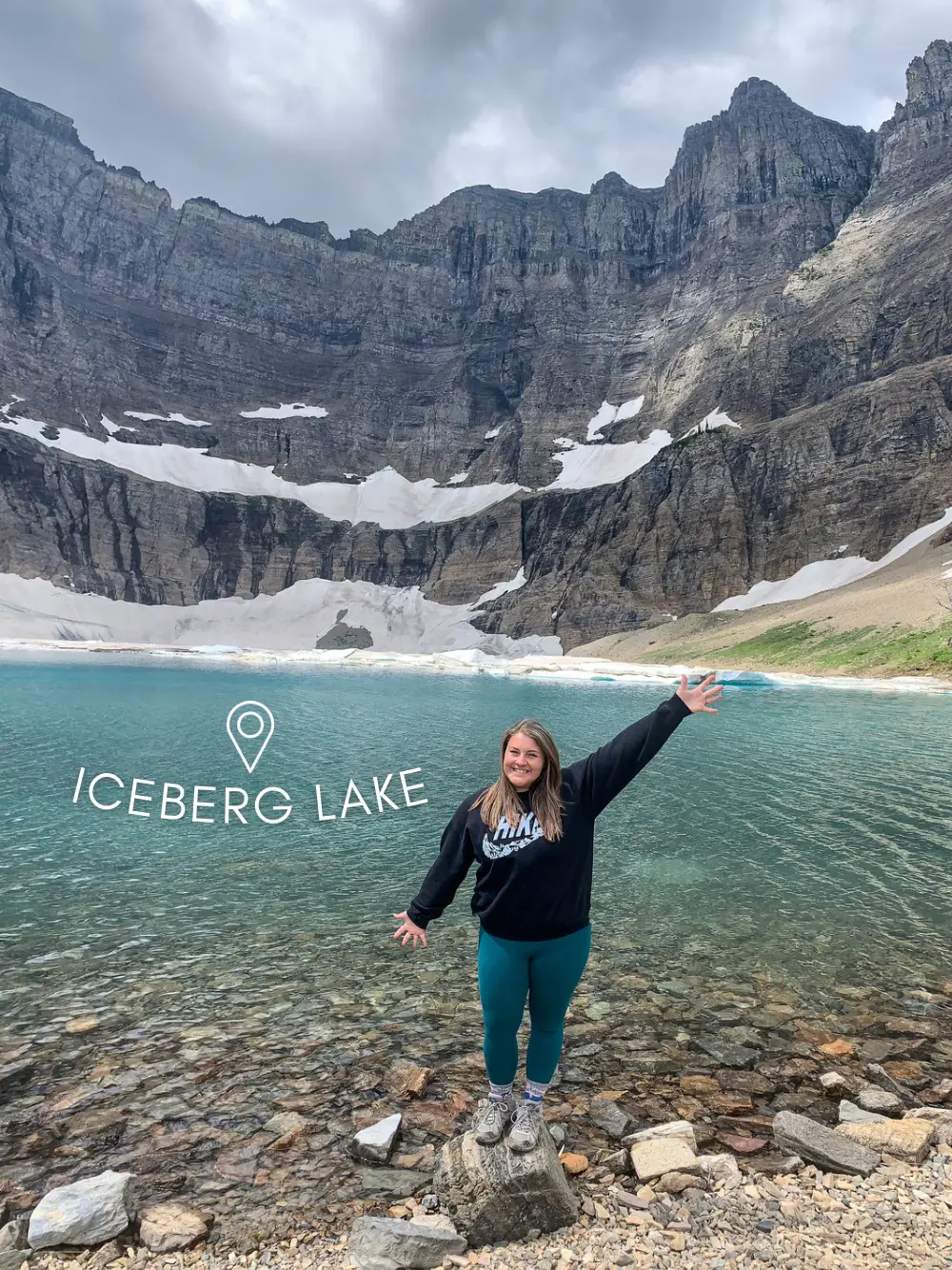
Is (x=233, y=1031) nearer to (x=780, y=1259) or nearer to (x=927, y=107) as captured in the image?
(x=780, y=1259)

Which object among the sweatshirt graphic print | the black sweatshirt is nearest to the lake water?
the black sweatshirt

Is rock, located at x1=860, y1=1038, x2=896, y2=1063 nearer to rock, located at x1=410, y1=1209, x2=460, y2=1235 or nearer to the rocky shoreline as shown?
the rocky shoreline

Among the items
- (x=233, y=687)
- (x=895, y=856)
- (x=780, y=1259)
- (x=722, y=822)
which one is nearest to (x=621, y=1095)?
(x=780, y=1259)

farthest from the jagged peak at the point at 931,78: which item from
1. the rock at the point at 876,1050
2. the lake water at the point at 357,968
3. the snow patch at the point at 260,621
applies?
the rock at the point at 876,1050

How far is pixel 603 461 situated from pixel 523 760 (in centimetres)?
19177

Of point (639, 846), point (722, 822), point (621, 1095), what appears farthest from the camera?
point (722, 822)

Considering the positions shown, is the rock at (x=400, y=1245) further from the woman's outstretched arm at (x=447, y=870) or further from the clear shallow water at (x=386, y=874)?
the clear shallow water at (x=386, y=874)

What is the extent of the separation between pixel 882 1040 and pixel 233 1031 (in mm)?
7259

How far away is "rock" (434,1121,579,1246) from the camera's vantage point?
462cm

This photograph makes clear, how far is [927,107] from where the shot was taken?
166 metres

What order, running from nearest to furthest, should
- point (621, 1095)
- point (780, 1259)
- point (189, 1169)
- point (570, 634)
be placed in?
1. point (780, 1259)
2. point (189, 1169)
3. point (621, 1095)
4. point (570, 634)

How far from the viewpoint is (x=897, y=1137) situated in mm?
5648

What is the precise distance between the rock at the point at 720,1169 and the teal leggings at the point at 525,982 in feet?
5.18

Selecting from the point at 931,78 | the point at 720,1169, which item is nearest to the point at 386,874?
the point at 720,1169
